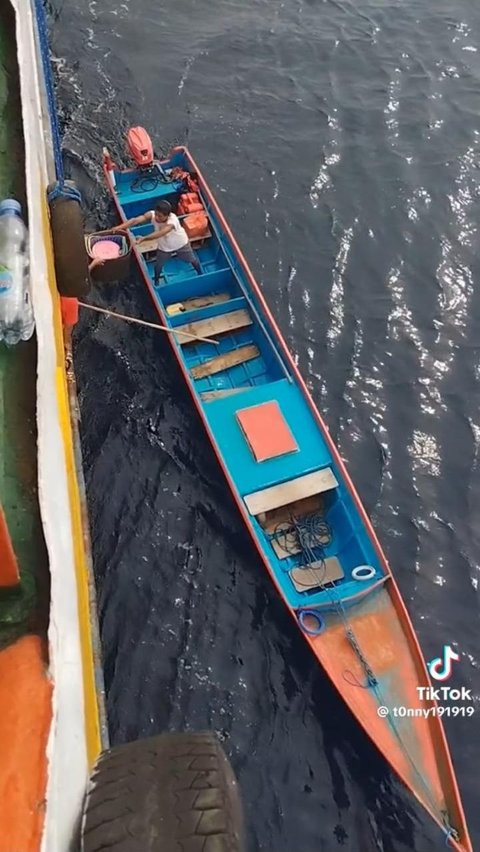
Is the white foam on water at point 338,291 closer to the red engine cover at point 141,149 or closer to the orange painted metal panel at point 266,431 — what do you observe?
the orange painted metal panel at point 266,431

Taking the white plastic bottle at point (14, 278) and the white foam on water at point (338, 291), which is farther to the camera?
the white foam on water at point (338, 291)

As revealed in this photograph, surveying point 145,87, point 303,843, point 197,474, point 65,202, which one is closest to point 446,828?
point 303,843

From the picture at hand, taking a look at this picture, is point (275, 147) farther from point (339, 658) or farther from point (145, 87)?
point (339, 658)

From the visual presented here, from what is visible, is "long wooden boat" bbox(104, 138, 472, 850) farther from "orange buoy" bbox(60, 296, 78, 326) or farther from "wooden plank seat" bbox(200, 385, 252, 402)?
"orange buoy" bbox(60, 296, 78, 326)

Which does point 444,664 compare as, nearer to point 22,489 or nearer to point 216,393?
point 216,393

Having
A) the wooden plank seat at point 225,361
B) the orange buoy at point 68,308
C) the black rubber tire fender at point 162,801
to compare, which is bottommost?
the black rubber tire fender at point 162,801

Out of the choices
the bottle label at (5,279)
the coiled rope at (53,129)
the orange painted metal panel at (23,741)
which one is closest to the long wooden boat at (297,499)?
the coiled rope at (53,129)
